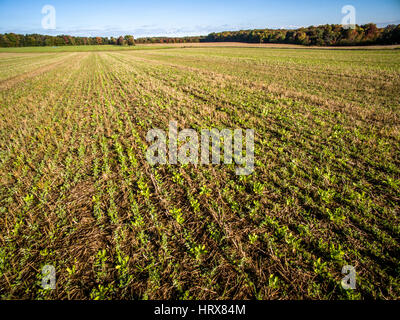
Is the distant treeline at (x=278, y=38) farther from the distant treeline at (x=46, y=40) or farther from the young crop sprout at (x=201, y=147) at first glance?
the young crop sprout at (x=201, y=147)

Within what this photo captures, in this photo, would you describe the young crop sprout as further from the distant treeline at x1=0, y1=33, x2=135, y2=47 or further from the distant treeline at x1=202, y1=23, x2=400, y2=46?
the distant treeline at x1=0, y1=33, x2=135, y2=47

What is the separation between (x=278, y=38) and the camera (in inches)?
3666

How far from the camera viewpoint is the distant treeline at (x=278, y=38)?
67.1m

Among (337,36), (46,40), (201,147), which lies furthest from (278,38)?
(46,40)

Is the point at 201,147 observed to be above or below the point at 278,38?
below

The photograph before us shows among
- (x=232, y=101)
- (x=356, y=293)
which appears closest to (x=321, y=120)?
(x=232, y=101)

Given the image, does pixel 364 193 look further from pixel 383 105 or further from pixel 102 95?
pixel 102 95

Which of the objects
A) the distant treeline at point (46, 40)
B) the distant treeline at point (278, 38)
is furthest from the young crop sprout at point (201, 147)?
the distant treeline at point (46, 40)

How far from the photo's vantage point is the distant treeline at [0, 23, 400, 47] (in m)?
67.1

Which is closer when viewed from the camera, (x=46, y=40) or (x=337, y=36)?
(x=337, y=36)

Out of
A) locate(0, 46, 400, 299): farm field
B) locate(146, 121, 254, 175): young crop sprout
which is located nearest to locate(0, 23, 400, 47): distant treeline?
locate(0, 46, 400, 299): farm field

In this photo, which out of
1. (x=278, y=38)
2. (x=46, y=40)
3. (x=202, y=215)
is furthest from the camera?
(x=46, y=40)

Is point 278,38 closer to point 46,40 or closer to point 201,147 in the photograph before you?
point 201,147
